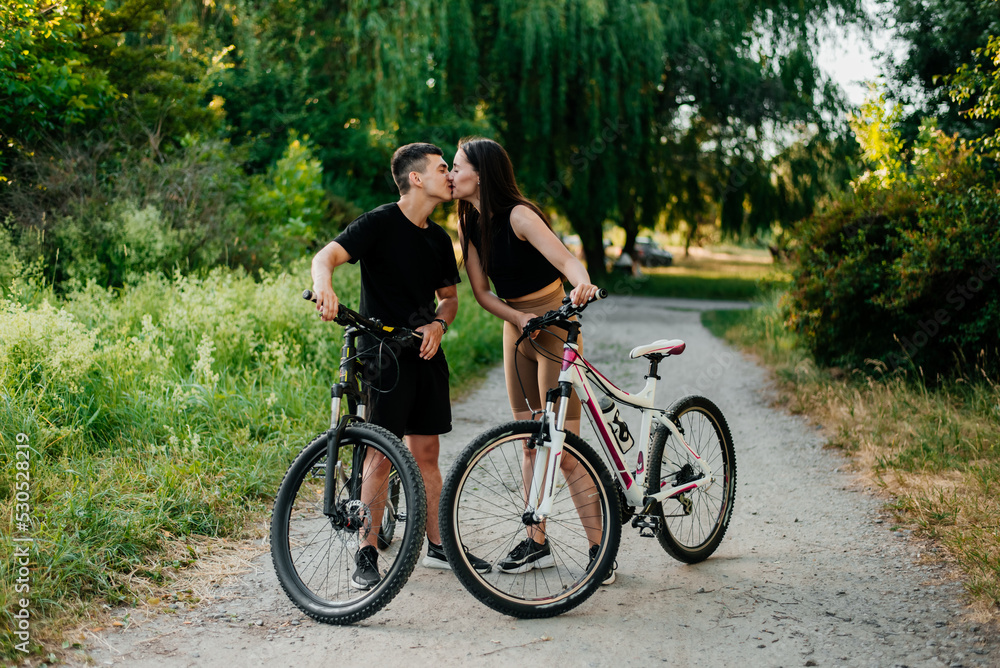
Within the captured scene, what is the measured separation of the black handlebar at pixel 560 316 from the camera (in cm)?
322

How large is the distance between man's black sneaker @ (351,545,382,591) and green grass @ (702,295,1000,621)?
2.51 m

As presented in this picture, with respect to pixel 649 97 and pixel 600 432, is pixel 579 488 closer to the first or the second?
pixel 600 432

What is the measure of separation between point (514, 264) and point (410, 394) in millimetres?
759

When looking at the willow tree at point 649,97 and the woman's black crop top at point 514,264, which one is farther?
the willow tree at point 649,97

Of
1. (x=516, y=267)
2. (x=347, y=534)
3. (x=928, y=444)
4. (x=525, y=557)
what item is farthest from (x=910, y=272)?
(x=347, y=534)

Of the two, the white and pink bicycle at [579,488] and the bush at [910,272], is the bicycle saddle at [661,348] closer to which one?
the white and pink bicycle at [579,488]

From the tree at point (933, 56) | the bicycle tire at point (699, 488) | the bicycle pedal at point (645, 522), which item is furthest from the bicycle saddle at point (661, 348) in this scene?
the tree at point (933, 56)

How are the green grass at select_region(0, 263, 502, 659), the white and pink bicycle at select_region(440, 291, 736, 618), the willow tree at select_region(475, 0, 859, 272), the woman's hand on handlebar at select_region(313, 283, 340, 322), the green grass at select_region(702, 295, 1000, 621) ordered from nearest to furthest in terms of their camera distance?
the woman's hand on handlebar at select_region(313, 283, 340, 322), the white and pink bicycle at select_region(440, 291, 736, 618), the green grass at select_region(0, 263, 502, 659), the green grass at select_region(702, 295, 1000, 621), the willow tree at select_region(475, 0, 859, 272)

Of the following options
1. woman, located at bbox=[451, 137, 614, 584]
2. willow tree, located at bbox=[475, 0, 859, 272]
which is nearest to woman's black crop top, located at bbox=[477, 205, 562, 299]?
woman, located at bbox=[451, 137, 614, 584]

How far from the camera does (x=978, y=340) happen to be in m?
6.54

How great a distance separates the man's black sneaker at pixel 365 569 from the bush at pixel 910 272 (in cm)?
508

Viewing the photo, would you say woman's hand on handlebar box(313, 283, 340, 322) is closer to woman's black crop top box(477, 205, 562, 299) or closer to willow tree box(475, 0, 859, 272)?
woman's black crop top box(477, 205, 562, 299)

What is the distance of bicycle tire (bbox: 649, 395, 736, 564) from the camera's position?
369cm

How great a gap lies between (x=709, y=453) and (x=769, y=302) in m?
9.00
